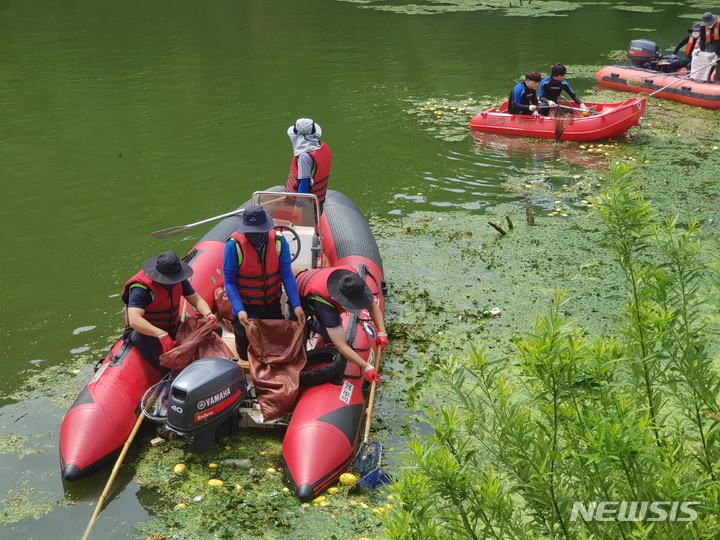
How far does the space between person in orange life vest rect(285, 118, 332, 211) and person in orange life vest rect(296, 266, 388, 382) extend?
182 centimetres

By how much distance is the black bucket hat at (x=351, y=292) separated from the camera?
207 inches

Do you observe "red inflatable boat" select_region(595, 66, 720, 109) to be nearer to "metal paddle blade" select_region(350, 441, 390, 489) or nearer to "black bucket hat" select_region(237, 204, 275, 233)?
"black bucket hat" select_region(237, 204, 275, 233)

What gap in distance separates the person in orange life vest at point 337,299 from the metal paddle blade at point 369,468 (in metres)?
0.48

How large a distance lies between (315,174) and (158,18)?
56.8 feet

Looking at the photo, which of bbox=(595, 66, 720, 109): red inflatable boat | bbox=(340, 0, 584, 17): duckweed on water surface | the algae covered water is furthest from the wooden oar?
bbox=(340, 0, 584, 17): duckweed on water surface

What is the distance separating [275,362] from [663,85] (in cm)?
1113

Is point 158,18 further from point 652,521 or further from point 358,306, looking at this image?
point 652,521

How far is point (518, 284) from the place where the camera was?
766cm

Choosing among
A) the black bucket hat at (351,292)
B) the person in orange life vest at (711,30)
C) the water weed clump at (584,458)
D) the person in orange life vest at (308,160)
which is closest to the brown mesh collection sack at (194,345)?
the black bucket hat at (351,292)

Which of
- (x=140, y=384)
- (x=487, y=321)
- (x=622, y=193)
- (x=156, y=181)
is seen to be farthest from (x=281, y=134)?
(x=622, y=193)

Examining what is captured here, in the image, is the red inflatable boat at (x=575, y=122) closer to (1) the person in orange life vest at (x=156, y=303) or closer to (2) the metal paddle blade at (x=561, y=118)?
(2) the metal paddle blade at (x=561, y=118)

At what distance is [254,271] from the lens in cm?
566

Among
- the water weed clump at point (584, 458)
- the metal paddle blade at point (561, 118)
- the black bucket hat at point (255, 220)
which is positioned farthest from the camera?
the metal paddle blade at point (561, 118)

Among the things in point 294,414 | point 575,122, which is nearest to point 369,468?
point 294,414
